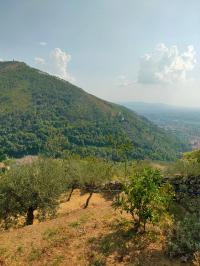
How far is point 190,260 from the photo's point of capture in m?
19.7

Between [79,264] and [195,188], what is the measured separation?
834 inches

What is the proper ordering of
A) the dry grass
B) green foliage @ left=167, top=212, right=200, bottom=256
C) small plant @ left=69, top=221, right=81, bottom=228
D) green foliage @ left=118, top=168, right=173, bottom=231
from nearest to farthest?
1. green foliage @ left=167, top=212, right=200, bottom=256
2. the dry grass
3. green foliage @ left=118, top=168, right=173, bottom=231
4. small plant @ left=69, top=221, right=81, bottom=228

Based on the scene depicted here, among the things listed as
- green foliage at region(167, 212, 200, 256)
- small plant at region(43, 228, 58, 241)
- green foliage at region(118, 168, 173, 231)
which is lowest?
small plant at region(43, 228, 58, 241)

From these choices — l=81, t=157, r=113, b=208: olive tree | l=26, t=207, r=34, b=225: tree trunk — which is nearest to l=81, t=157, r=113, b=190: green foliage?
l=81, t=157, r=113, b=208: olive tree

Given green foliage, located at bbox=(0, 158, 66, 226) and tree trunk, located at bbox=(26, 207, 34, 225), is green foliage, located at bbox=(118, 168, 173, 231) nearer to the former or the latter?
green foliage, located at bbox=(0, 158, 66, 226)

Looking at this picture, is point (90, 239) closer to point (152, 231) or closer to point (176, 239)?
point (152, 231)

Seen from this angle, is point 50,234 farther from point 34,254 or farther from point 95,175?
point 95,175

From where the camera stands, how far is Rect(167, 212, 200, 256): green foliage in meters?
19.9

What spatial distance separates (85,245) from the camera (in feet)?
79.0

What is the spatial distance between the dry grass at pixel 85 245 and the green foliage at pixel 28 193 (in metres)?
6.49

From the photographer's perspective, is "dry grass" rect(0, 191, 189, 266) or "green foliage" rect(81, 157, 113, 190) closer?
"dry grass" rect(0, 191, 189, 266)

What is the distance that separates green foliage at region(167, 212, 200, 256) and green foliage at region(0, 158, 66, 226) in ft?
63.9

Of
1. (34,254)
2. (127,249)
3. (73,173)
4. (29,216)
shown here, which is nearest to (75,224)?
(34,254)

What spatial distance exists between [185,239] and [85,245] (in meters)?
7.92
